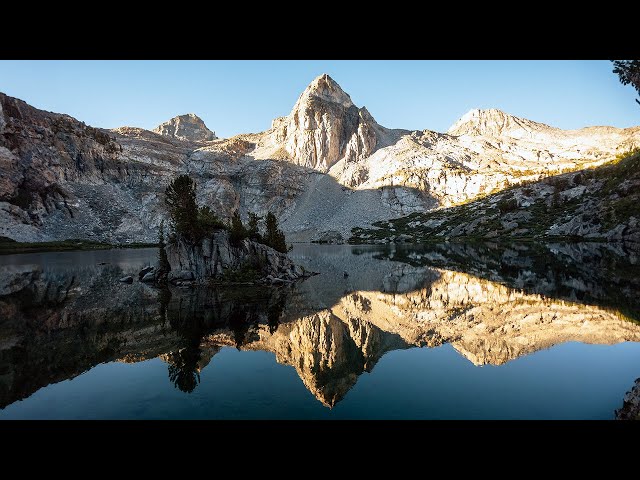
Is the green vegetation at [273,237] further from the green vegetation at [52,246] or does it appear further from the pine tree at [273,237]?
the green vegetation at [52,246]

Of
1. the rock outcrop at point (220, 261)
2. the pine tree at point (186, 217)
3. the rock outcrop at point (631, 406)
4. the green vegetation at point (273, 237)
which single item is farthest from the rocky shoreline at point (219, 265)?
the rock outcrop at point (631, 406)

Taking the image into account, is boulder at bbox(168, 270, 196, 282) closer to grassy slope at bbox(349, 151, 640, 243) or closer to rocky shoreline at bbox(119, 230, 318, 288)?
rocky shoreline at bbox(119, 230, 318, 288)

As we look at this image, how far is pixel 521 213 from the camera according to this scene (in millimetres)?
142750

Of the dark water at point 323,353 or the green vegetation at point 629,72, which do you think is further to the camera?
the green vegetation at point 629,72

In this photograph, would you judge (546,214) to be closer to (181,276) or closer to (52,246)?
(181,276)

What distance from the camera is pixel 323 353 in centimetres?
1978

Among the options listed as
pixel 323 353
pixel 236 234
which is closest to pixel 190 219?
pixel 236 234

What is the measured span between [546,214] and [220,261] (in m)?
136

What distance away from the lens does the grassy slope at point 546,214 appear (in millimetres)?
101250

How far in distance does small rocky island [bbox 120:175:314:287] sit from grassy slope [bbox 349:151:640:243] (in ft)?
289
